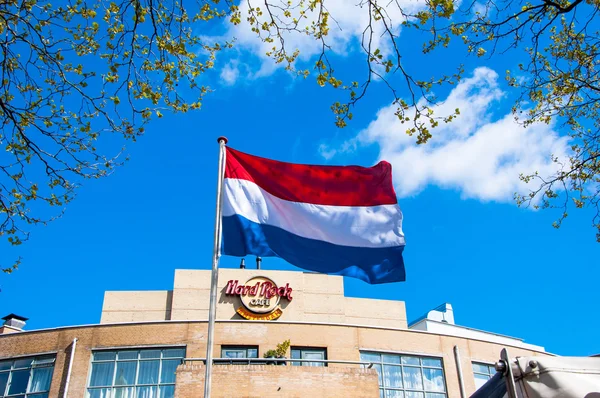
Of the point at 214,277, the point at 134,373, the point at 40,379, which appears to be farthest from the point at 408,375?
the point at 214,277

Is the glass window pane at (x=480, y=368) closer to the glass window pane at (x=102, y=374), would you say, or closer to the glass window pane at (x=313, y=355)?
the glass window pane at (x=313, y=355)

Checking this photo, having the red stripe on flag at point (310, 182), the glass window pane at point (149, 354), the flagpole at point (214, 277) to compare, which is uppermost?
the red stripe on flag at point (310, 182)

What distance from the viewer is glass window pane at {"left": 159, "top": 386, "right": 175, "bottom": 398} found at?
23.0 m

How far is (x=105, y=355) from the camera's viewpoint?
79.2 ft

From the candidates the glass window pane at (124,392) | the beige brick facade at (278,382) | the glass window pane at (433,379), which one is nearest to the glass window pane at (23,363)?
the glass window pane at (124,392)

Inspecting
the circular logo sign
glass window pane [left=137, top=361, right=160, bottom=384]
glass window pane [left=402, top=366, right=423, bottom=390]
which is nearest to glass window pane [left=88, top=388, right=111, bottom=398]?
glass window pane [left=137, top=361, right=160, bottom=384]

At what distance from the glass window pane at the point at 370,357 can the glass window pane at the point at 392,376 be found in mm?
444

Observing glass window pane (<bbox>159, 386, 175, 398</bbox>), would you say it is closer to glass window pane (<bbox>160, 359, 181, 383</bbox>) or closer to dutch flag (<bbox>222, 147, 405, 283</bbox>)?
glass window pane (<bbox>160, 359, 181, 383</bbox>)

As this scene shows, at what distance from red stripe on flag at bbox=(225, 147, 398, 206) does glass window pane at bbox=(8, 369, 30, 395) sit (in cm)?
1590

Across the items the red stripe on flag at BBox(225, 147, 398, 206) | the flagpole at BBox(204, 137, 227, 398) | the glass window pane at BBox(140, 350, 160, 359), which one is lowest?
the flagpole at BBox(204, 137, 227, 398)

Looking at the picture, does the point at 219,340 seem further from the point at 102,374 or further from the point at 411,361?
the point at 411,361

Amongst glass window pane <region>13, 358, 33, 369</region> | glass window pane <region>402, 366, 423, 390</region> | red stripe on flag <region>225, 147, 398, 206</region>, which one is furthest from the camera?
glass window pane <region>402, 366, 423, 390</region>

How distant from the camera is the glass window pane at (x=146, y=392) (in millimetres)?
23062

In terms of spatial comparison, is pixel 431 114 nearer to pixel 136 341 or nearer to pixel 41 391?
pixel 136 341
